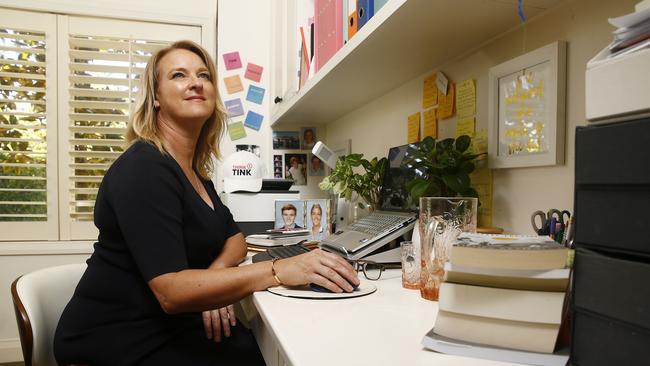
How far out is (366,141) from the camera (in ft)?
6.29

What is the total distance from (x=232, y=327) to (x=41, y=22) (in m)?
2.18

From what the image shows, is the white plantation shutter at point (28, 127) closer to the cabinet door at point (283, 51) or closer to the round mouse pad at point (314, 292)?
the cabinet door at point (283, 51)

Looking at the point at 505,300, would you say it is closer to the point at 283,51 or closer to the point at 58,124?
the point at 283,51

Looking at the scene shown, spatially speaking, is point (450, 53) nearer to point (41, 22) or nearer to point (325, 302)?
point (325, 302)

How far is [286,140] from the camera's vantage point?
8.22 ft

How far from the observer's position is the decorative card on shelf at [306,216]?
1.64 m

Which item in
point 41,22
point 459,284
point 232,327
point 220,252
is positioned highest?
point 41,22

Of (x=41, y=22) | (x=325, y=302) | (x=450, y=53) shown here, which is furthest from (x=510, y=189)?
(x=41, y=22)

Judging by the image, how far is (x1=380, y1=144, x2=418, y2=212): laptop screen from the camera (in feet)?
3.82

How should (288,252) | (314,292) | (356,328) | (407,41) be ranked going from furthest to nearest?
(288,252) → (407,41) → (314,292) → (356,328)

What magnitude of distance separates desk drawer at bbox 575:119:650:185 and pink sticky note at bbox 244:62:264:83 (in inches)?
89.7

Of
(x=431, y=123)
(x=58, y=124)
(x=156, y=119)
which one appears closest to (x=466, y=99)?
(x=431, y=123)

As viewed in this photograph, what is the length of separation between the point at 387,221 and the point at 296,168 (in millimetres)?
1430

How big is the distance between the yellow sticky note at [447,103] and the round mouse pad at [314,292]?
0.60 m
